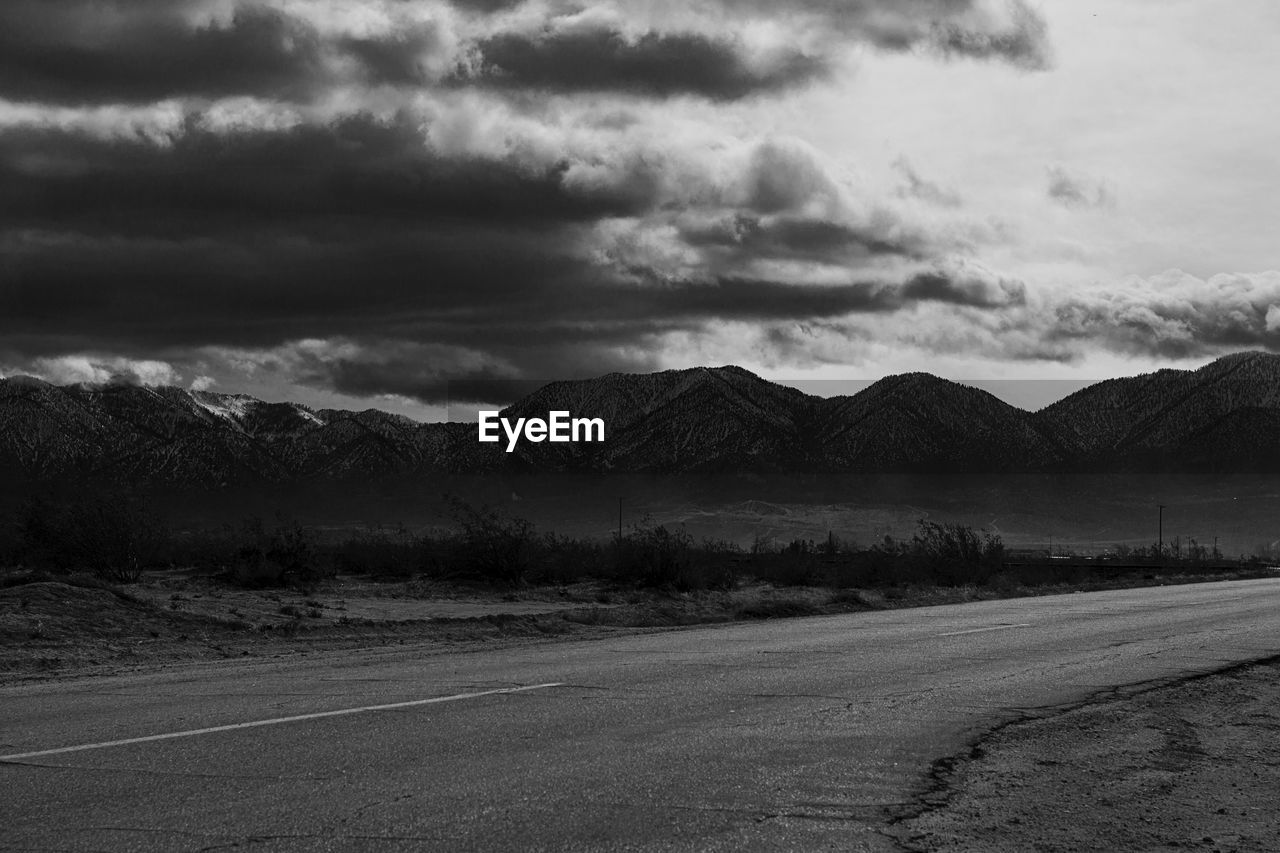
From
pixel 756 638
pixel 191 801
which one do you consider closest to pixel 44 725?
pixel 191 801

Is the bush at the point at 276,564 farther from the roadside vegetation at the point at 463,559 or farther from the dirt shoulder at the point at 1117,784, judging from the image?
the dirt shoulder at the point at 1117,784

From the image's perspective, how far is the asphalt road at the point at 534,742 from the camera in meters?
7.35

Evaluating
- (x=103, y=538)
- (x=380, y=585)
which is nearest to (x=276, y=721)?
(x=103, y=538)

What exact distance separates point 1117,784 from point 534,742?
3.93 meters

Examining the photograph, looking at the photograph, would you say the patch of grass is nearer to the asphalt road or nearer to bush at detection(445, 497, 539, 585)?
the asphalt road

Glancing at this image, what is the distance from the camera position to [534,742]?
9844 millimetres

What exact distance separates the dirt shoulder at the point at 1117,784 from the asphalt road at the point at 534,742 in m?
0.36

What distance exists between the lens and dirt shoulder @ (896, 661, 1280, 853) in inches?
297

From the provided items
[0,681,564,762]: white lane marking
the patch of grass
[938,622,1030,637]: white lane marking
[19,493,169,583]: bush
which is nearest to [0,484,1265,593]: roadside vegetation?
[19,493,169,583]: bush

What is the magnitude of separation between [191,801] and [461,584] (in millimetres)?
32956

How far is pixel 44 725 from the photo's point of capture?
1082 centimetres

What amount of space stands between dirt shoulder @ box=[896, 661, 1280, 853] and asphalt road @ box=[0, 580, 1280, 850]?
36 centimetres

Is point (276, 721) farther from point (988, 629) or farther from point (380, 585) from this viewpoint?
point (380, 585)

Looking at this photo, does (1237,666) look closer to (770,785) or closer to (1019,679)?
(1019,679)
